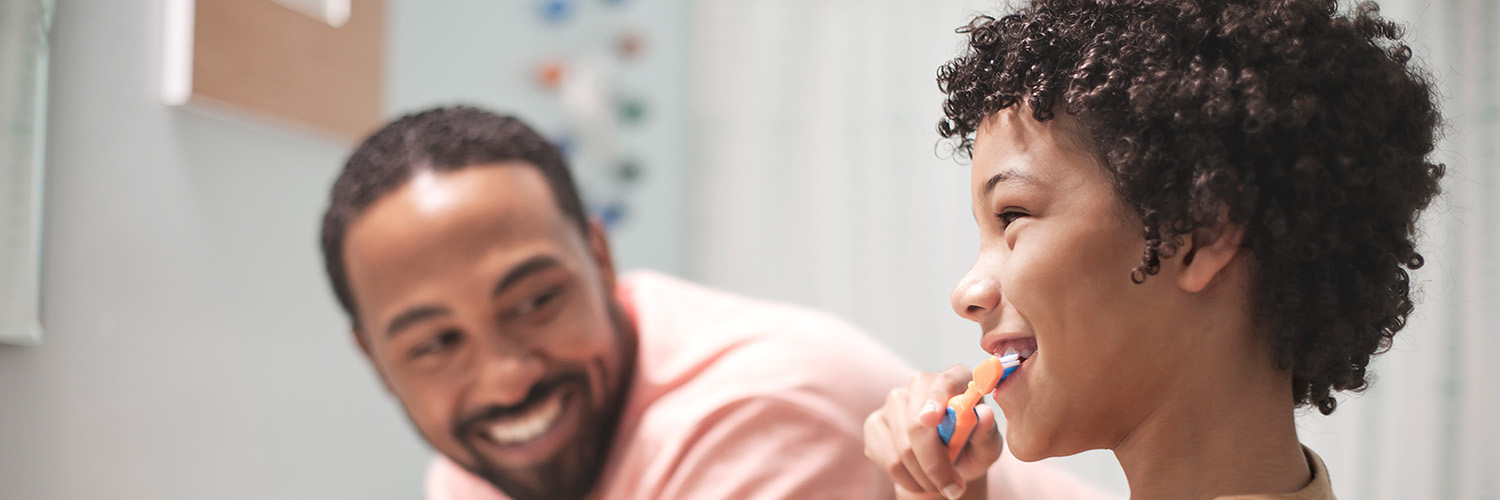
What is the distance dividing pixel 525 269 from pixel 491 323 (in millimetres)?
57

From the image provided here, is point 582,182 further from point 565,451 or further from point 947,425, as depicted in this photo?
point 947,425

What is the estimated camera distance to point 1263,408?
1.96 ft

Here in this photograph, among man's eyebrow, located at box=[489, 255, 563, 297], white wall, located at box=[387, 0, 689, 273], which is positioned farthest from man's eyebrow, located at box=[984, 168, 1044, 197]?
white wall, located at box=[387, 0, 689, 273]

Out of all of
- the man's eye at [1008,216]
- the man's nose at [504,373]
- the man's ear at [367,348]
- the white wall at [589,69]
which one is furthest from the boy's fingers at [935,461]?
the white wall at [589,69]

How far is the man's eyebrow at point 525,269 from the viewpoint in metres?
0.97

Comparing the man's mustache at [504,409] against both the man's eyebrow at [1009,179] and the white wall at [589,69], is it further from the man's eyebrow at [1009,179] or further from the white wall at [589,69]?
the white wall at [589,69]

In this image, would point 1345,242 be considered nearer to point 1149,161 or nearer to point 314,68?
point 1149,161

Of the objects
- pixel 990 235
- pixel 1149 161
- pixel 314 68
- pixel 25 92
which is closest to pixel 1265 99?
pixel 1149 161

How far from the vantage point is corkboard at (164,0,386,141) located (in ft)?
4.15

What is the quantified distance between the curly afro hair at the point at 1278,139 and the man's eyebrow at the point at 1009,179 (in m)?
0.03

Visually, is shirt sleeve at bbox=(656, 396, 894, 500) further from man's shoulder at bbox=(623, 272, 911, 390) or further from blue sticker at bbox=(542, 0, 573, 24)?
blue sticker at bbox=(542, 0, 573, 24)

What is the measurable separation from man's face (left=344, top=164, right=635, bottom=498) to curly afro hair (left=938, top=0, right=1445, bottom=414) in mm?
548

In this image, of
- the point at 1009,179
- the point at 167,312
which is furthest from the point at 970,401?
the point at 167,312

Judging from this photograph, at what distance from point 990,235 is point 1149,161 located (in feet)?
0.34
